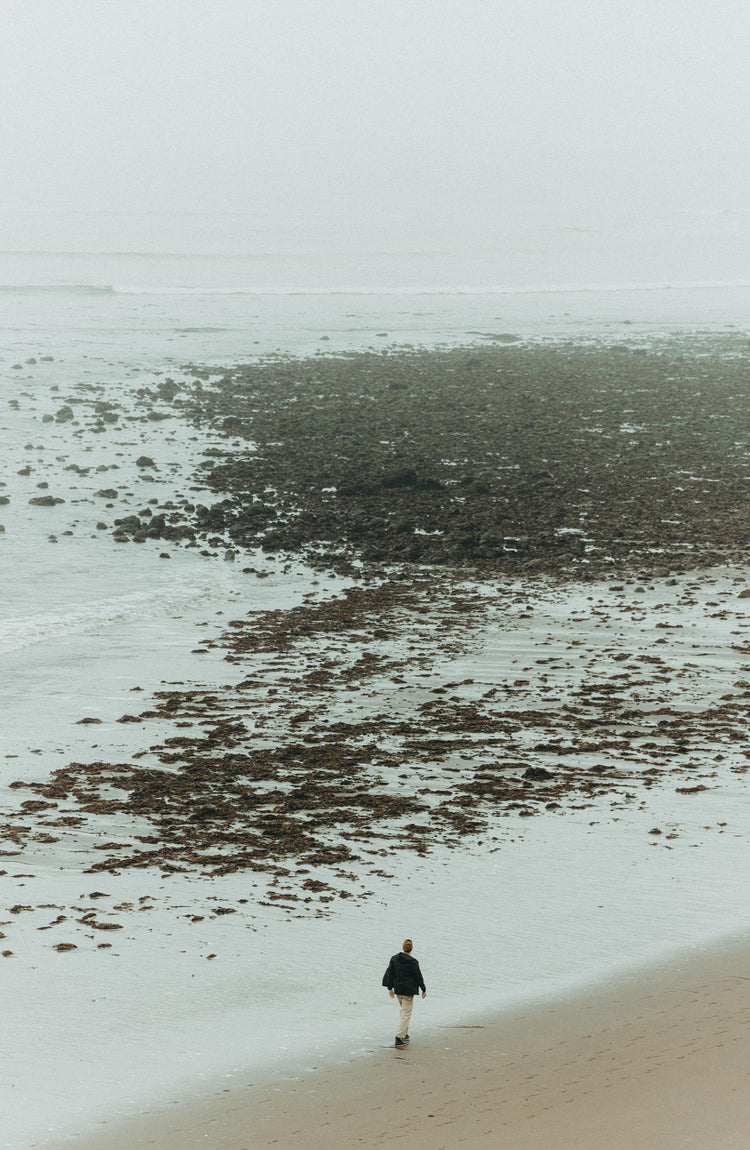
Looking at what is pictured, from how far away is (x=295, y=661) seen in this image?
2234 cm

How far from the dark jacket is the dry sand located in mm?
589

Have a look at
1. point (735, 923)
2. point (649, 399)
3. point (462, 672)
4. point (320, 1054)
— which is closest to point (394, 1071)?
point (320, 1054)

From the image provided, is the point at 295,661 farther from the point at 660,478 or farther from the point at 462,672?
the point at 660,478

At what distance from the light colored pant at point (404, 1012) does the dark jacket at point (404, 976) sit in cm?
6

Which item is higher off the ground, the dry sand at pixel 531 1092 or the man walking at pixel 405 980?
the man walking at pixel 405 980

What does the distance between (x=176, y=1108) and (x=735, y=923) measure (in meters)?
6.49

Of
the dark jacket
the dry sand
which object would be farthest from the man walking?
the dry sand

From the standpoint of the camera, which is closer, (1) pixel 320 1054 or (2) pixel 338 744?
(1) pixel 320 1054

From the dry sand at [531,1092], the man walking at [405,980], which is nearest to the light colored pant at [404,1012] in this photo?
the man walking at [405,980]

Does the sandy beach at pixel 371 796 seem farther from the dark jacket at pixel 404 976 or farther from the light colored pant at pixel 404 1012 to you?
the dark jacket at pixel 404 976

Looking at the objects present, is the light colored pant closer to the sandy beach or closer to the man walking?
the man walking

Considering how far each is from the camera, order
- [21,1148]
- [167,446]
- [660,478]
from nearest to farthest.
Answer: [21,1148], [660,478], [167,446]

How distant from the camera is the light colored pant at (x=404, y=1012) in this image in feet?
36.7

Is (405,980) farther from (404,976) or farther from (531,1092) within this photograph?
(531,1092)
